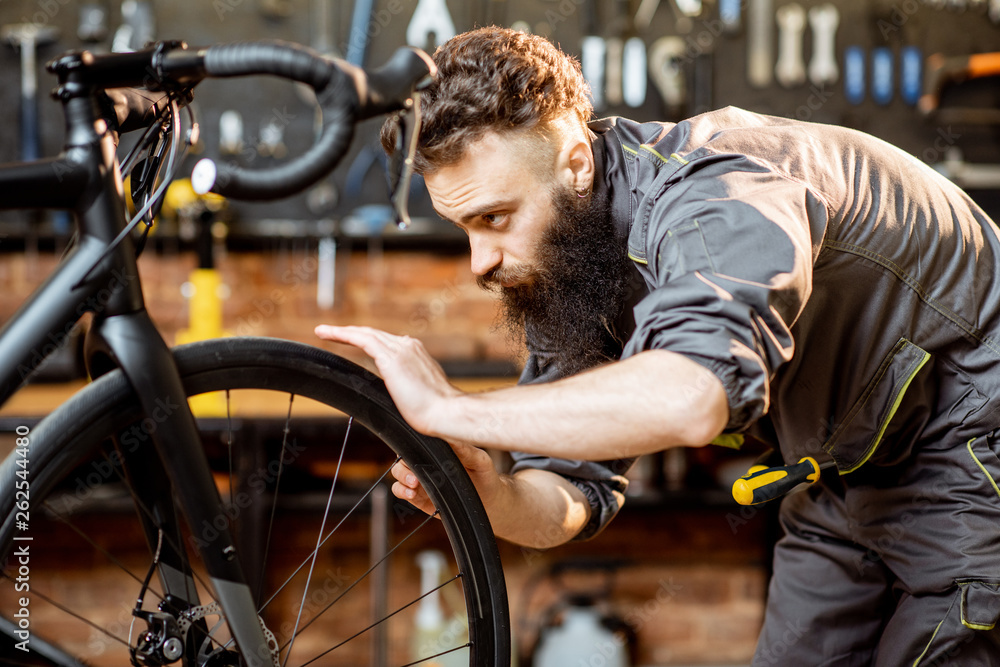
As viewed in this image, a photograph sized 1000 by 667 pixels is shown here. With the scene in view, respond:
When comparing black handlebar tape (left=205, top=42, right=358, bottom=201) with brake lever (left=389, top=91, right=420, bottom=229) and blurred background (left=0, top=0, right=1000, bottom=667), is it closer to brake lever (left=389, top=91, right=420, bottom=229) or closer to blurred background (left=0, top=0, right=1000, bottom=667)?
brake lever (left=389, top=91, right=420, bottom=229)

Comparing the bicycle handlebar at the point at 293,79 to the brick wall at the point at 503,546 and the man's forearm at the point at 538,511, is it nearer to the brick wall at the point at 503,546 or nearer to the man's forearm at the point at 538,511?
the man's forearm at the point at 538,511

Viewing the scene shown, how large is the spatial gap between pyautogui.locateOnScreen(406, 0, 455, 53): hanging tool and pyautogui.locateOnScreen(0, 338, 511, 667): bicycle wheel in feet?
3.45

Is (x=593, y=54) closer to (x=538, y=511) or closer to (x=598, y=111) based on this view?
(x=598, y=111)

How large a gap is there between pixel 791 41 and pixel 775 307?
201 centimetres

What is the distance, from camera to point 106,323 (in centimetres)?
69

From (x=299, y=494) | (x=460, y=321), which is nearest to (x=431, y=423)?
(x=299, y=494)

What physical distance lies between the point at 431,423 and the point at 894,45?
2.31 m

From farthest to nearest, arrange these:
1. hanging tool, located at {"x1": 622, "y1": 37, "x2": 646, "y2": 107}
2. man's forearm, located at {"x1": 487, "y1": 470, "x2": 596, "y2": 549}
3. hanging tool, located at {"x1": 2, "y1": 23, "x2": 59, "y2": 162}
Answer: hanging tool, located at {"x1": 622, "y1": 37, "x2": 646, "y2": 107}
hanging tool, located at {"x1": 2, "y1": 23, "x2": 59, "y2": 162}
man's forearm, located at {"x1": 487, "y1": 470, "x2": 596, "y2": 549}

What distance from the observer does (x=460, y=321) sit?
2.49 m

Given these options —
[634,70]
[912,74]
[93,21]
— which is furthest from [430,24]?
[912,74]

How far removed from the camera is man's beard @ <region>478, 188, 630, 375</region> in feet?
3.00

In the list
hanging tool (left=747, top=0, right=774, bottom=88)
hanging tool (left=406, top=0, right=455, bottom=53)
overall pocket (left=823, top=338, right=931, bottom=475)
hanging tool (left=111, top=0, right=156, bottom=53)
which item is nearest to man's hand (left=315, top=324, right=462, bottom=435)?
overall pocket (left=823, top=338, right=931, bottom=475)

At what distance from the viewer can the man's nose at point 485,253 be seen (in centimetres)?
93

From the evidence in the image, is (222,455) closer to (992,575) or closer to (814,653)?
(814,653)
